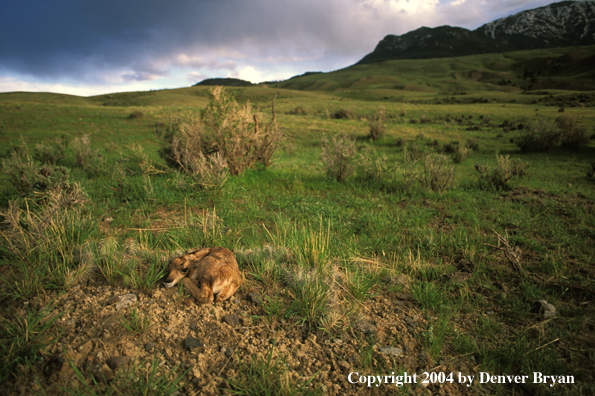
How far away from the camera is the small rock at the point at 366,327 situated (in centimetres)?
229

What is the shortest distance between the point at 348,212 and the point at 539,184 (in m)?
5.73

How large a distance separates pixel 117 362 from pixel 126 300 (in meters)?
0.66

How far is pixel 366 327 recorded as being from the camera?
2.34m

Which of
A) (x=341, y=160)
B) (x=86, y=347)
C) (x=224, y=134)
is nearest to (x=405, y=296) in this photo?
(x=86, y=347)

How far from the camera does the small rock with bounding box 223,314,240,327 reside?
89.2 inches

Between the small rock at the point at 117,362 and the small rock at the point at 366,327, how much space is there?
169 centimetres

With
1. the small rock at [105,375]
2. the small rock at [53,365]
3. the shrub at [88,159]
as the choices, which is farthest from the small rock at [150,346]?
the shrub at [88,159]

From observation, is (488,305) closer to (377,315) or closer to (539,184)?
(377,315)

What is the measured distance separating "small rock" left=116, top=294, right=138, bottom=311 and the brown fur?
27 cm

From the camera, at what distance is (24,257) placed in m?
2.62

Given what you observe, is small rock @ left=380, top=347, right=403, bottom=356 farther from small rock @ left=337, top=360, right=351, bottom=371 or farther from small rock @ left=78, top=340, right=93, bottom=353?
small rock @ left=78, top=340, right=93, bottom=353

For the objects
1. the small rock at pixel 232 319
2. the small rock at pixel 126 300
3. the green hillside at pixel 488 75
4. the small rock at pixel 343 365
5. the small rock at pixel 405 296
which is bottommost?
the small rock at pixel 405 296

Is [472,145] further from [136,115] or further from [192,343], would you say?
[136,115]

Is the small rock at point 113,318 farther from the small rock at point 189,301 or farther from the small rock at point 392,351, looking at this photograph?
the small rock at point 392,351
